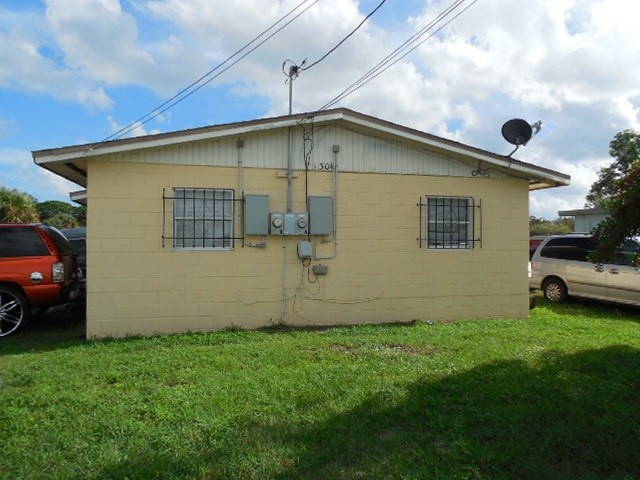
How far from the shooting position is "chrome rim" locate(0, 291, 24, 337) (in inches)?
316

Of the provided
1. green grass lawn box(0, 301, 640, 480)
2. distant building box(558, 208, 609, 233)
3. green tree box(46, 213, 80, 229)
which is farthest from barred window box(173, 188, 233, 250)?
green tree box(46, 213, 80, 229)

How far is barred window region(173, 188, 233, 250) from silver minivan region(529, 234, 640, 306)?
7543 millimetres

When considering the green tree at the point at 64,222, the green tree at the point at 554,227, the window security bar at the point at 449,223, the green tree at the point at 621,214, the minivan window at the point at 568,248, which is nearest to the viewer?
the green tree at the point at 621,214

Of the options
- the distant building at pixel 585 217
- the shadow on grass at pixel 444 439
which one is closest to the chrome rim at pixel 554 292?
the shadow on grass at pixel 444 439

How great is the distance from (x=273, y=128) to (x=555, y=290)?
319 inches

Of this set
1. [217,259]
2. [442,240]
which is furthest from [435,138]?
[217,259]

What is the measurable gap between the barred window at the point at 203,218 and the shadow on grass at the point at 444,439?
421 centimetres

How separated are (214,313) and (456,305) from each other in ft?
14.0

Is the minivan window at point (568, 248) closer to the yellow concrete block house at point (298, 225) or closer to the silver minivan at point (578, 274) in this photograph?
the silver minivan at point (578, 274)

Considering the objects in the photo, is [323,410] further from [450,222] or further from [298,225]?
[450,222]

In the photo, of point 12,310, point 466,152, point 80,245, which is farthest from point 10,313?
point 466,152

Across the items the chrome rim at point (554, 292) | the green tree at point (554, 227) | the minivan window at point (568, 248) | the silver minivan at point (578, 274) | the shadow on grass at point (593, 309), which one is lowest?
the shadow on grass at point (593, 309)

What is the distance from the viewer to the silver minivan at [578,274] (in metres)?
10.9

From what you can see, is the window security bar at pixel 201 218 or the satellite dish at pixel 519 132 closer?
the window security bar at pixel 201 218
